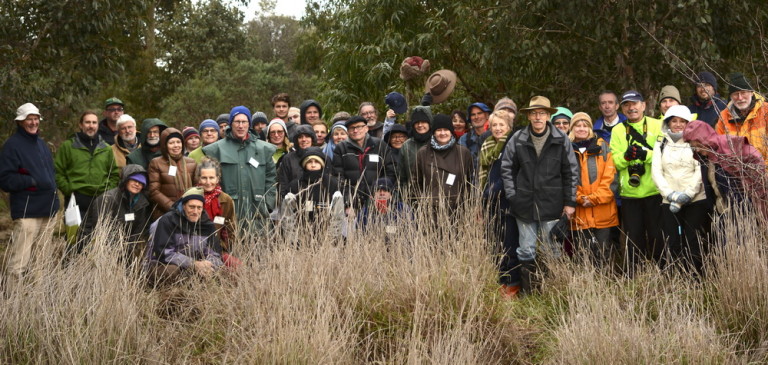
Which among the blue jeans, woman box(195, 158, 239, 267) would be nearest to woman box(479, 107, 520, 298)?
the blue jeans

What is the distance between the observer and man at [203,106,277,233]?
8477mm

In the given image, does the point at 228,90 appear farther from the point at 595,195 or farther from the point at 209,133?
the point at 595,195

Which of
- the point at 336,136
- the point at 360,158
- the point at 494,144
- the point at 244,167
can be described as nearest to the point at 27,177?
the point at 244,167

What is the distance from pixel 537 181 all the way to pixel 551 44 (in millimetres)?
2854

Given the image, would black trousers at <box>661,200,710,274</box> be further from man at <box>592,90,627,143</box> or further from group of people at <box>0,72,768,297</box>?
man at <box>592,90,627,143</box>

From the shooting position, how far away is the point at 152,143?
8.49 meters

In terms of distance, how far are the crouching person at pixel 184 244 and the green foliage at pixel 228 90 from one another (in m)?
16.6

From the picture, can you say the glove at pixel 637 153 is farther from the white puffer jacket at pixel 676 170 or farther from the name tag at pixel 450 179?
the name tag at pixel 450 179

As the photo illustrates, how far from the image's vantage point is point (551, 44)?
9727mm

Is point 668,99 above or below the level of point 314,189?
above

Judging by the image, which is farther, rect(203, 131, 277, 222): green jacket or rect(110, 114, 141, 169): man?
rect(110, 114, 141, 169): man

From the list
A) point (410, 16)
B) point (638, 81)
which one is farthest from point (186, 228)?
point (410, 16)

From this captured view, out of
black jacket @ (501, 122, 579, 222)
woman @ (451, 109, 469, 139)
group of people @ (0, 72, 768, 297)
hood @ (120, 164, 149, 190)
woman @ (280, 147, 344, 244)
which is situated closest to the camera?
group of people @ (0, 72, 768, 297)

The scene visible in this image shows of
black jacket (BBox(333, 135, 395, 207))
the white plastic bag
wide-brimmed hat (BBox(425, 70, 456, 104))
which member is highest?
wide-brimmed hat (BBox(425, 70, 456, 104))
